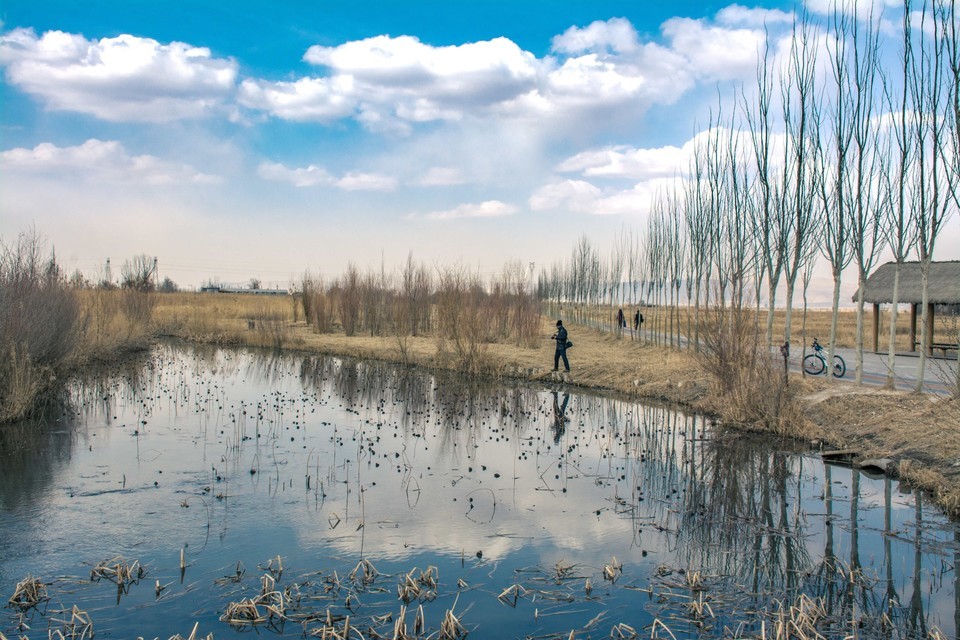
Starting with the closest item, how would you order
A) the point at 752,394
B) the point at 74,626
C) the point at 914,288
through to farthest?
1. the point at 74,626
2. the point at 752,394
3. the point at 914,288

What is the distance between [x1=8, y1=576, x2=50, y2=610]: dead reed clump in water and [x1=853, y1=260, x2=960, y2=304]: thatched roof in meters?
24.5

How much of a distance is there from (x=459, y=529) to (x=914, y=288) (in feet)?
76.0

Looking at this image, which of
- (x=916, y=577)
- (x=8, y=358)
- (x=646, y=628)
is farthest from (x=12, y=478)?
(x=916, y=577)

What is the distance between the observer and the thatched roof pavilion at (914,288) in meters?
25.0

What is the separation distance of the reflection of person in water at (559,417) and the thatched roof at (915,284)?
11875 mm

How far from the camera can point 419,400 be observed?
1875 centimetres

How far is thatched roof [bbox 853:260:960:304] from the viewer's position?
24953 millimetres

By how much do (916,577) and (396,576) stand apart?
5.27m

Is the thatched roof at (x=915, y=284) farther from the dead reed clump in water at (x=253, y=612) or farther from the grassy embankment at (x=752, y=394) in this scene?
the dead reed clump in water at (x=253, y=612)

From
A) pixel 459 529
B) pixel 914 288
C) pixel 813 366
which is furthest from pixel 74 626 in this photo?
pixel 914 288

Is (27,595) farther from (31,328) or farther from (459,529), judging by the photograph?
(31,328)

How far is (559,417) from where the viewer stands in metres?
16.8

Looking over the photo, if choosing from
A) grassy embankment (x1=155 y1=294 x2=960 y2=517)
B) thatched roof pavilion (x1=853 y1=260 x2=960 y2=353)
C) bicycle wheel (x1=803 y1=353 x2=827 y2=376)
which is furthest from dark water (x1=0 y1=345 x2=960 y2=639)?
thatched roof pavilion (x1=853 y1=260 x2=960 y2=353)

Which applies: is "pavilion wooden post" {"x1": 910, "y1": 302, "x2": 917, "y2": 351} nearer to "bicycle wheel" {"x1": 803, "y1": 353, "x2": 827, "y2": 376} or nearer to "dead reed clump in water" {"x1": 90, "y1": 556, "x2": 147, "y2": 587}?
"bicycle wheel" {"x1": 803, "y1": 353, "x2": 827, "y2": 376}
